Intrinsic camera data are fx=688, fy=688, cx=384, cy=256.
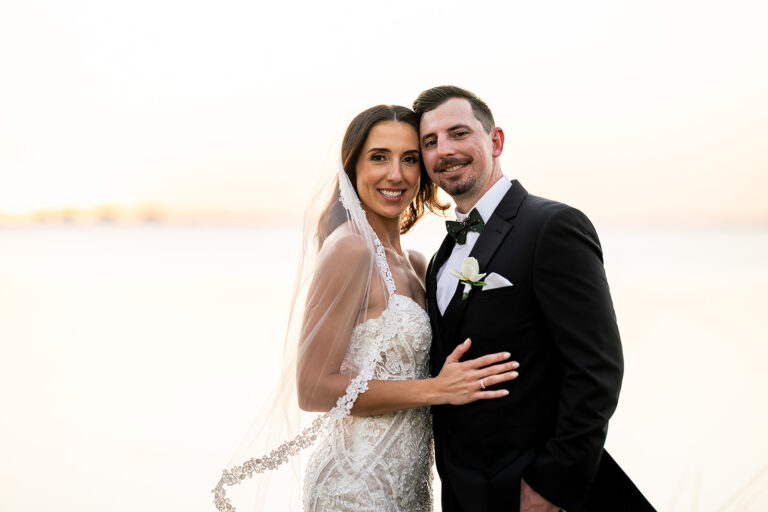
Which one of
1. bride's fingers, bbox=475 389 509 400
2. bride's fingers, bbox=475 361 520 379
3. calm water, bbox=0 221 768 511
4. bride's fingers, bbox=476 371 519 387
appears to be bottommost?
calm water, bbox=0 221 768 511

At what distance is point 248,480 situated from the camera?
2.88m

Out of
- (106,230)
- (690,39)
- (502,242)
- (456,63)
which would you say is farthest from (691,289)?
(106,230)

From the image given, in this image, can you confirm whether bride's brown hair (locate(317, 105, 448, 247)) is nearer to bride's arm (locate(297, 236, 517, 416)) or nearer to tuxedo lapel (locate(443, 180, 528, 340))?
bride's arm (locate(297, 236, 517, 416))

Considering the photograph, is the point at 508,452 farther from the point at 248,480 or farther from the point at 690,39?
the point at 690,39

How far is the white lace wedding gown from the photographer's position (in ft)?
9.05

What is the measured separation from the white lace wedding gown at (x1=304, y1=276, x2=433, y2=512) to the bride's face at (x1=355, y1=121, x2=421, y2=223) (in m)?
0.41

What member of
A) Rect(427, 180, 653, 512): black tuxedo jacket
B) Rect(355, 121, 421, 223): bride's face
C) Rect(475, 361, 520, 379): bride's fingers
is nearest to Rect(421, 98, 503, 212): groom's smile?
Rect(355, 121, 421, 223): bride's face

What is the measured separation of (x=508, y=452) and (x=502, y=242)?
76cm

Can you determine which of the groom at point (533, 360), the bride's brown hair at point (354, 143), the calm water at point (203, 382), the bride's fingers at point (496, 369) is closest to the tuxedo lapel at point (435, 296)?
the groom at point (533, 360)

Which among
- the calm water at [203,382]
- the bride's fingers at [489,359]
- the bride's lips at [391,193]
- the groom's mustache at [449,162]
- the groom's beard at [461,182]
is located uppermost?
Answer: the groom's mustache at [449,162]

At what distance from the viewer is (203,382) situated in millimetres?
10836

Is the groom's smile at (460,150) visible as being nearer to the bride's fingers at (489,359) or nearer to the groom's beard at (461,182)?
the groom's beard at (461,182)

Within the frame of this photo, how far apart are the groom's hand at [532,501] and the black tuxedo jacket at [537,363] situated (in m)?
0.03

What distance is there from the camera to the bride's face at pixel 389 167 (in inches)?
121
